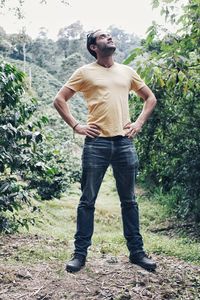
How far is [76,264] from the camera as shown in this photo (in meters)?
3.42

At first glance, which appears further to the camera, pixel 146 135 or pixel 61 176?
pixel 61 176

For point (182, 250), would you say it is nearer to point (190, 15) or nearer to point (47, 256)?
point (47, 256)

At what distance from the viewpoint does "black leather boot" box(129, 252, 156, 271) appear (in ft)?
11.4

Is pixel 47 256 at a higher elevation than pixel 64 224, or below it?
higher

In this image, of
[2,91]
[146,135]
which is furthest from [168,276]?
[146,135]

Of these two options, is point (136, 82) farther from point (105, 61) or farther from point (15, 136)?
point (15, 136)

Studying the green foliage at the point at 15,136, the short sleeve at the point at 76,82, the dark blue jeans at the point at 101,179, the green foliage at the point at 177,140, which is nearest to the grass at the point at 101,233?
the green foliage at the point at 15,136

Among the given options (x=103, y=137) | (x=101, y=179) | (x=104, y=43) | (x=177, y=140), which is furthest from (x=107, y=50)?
(x=177, y=140)

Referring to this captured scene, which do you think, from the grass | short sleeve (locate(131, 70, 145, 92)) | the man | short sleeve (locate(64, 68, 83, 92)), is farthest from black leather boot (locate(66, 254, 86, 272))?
short sleeve (locate(131, 70, 145, 92))

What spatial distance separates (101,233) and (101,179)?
187 inches

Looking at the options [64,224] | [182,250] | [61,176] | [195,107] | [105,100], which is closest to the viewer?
[105,100]

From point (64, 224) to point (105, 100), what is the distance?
629 centimetres

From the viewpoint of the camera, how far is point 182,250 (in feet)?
15.0

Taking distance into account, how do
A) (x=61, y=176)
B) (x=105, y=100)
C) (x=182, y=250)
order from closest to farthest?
(x=105, y=100)
(x=182, y=250)
(x=61, y=176)
